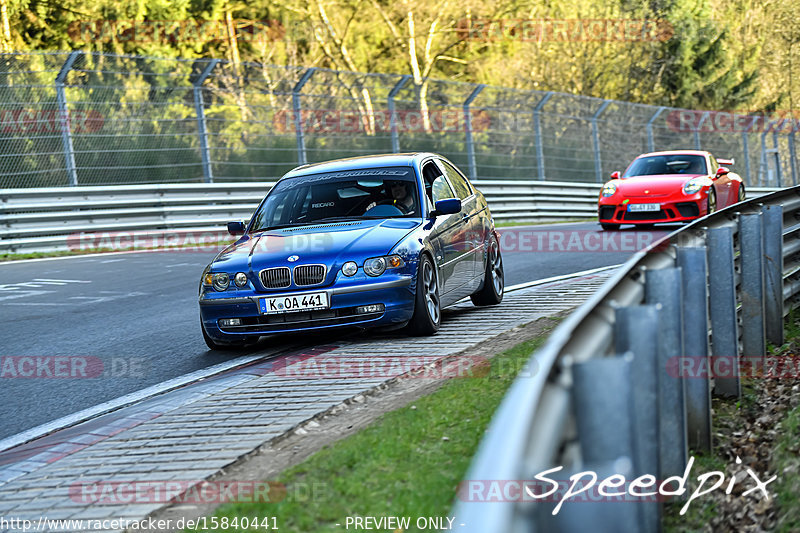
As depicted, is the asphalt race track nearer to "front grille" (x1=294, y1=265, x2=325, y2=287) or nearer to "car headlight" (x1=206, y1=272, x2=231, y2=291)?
"car headlight" (x1=206, y1=272, x2=231, y2=291)

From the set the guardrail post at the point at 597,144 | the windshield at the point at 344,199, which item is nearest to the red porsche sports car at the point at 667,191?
the windshield at the point at 344,199

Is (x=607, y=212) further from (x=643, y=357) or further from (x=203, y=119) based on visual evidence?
(x=643, y=357)

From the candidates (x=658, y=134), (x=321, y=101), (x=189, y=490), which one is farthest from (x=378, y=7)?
(x=189, y=490)

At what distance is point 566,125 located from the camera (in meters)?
28.6

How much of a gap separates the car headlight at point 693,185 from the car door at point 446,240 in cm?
836

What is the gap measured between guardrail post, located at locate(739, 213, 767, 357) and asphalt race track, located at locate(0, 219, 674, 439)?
328 cm

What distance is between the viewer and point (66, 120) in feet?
60.0

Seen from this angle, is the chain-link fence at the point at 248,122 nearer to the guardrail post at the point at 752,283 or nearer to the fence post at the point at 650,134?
the fence post at the point at 650,134

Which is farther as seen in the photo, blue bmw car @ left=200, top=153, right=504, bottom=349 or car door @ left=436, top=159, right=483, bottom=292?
car door @ left=436, top=159, right=483, bottom=292

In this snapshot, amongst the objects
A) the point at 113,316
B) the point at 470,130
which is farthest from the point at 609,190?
the point at 113,316

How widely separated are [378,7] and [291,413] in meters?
38.7

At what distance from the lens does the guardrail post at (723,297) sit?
598 centimetres

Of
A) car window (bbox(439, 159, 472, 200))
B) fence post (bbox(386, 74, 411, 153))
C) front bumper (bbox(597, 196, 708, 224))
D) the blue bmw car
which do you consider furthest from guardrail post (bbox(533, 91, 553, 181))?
the blue bmw car

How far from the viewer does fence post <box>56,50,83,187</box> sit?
18078 millimetres
